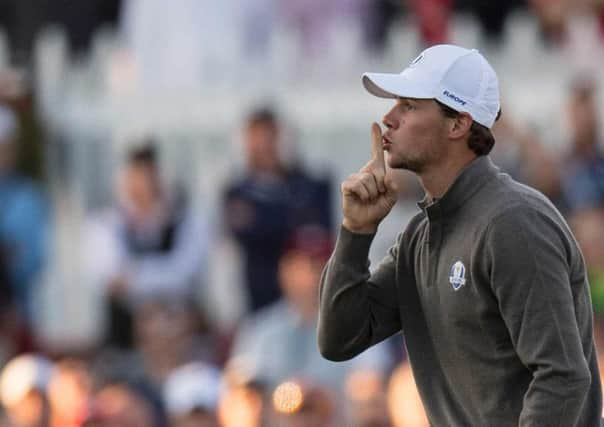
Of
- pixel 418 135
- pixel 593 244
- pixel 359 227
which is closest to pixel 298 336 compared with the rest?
pixel 593 244

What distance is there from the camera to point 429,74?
5051 mm

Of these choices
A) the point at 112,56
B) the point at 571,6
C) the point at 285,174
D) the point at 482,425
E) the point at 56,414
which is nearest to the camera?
the point at 482,425

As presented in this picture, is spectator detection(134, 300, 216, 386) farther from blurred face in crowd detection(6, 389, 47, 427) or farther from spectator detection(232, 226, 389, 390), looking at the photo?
blurred face in crowd detection(6, 389, 47, 427)

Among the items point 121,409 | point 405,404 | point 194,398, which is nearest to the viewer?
point 405,404

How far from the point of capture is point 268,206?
10.6 metres

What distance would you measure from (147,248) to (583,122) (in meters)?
2.56

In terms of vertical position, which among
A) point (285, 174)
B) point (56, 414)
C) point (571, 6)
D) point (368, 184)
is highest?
point (368, 184)

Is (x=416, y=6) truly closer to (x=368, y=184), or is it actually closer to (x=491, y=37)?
(x=491, y=37)

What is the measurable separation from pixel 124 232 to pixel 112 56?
1.60 metres

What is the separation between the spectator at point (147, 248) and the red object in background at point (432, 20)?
173cm

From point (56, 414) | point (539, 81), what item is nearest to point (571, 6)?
point (539, 81)

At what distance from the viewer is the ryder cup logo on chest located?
4906mm

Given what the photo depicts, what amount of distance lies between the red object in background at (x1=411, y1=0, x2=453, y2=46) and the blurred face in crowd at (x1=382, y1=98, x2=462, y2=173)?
617 centimetres

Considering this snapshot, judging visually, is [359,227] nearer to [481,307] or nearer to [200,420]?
[481,307]
